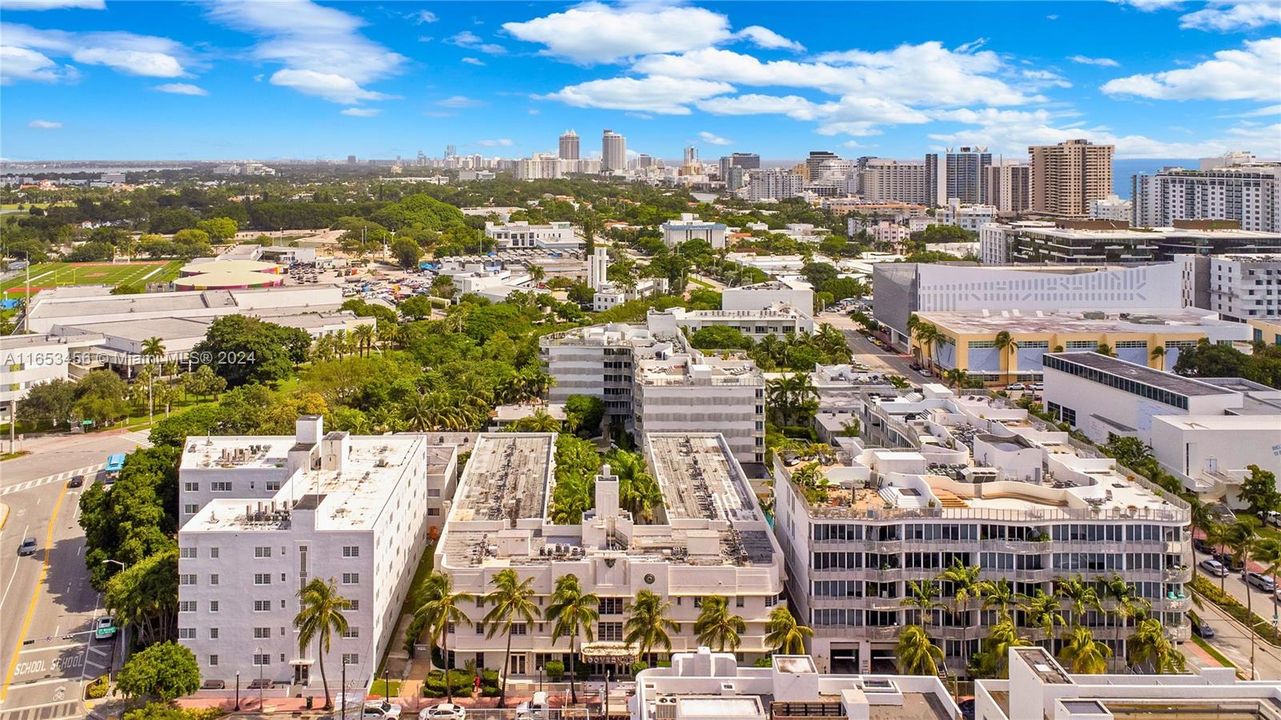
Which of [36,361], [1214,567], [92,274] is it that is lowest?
[1214,567]

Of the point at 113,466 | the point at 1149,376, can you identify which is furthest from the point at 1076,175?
the point at 113,466

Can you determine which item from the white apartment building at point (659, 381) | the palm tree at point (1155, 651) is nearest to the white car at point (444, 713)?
the palm tree at point (1155, 651)

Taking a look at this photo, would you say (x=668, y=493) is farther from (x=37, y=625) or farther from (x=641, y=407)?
(x=37, y=625)

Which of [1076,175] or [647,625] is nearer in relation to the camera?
[647,625]

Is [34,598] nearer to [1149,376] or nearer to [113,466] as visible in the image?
[113,466]

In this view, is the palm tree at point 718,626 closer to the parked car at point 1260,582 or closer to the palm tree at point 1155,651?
the palm tree at point 1155,651

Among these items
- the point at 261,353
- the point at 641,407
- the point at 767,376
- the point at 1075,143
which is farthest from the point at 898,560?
the point at 1075,143
